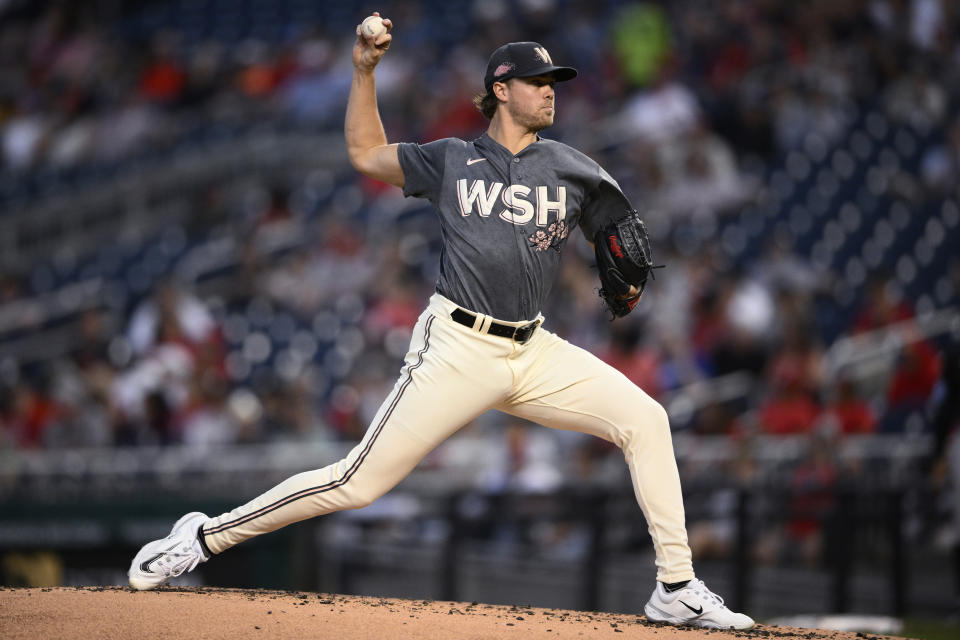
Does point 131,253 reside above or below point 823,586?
above

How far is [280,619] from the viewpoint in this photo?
367 centimetres

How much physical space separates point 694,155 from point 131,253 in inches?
225

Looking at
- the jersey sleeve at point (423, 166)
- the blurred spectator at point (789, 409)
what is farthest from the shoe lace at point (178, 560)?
the blurred spectator at point (789, 409)

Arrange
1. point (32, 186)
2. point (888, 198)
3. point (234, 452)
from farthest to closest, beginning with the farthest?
point (32, 186), point (888, 198), point (234, 452)

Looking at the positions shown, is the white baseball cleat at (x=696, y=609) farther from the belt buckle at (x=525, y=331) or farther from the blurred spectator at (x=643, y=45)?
the blurred spectator at (x=643, y=45)

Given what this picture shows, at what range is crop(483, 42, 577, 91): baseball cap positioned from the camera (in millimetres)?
3879

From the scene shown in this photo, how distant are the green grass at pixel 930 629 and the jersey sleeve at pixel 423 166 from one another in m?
3.16

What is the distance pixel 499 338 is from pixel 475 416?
28 cm

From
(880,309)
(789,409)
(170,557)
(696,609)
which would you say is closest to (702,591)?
(696,609)

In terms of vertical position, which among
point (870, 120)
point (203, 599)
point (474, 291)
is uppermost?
point (870, 120)

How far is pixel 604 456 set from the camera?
26.4 ft

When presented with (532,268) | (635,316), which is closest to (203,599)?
(532,268)

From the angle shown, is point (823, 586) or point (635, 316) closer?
point (823, 586)

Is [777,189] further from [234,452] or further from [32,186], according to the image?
[32,186]
